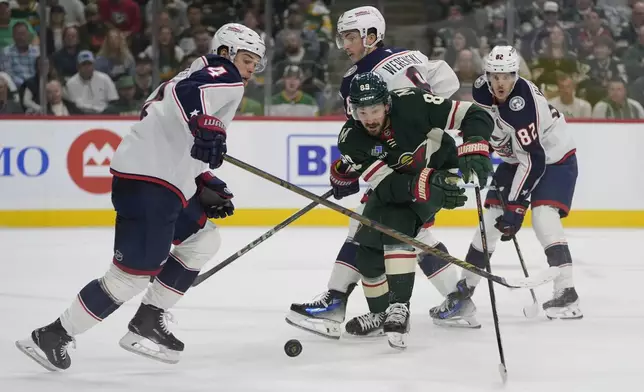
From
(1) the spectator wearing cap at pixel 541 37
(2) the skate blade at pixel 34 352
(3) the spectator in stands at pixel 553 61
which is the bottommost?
(2) the skate blade at pixel 34 352

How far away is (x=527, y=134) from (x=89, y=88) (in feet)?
14.4

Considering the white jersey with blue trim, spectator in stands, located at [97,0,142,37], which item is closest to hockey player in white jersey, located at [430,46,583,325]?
the white jersey with blue trim

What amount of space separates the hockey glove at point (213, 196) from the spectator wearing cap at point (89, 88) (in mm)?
4101

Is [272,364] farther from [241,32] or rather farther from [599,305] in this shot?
[599,305]

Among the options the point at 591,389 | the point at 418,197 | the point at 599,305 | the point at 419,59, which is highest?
the point at 419,59

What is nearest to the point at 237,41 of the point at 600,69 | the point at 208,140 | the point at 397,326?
the point at 208,140

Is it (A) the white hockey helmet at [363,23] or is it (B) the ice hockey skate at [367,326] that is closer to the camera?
(B) the ice hockey skate at [367,326]

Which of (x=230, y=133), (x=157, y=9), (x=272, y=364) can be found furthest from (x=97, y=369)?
(x=157, y=9)

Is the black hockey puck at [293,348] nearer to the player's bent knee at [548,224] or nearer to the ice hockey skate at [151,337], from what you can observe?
the ice hockey skate at [151,337]

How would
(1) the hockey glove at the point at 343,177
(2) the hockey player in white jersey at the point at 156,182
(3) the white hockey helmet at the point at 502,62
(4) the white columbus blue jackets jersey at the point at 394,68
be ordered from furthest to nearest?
(3) the white hockey helmet at the point at 502,62, (4) the white columbus blue jackets jersey at the point at 394,68, (1) the hockey glove at the point at 343,177, (2) the hockey player in white jersey at the point at 156,182

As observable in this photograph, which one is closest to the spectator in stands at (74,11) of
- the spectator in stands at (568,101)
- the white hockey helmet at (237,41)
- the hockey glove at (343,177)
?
the spectator in stands at (568,101)

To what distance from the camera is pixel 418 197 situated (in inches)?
137

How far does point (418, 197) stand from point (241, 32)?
2.73 ft

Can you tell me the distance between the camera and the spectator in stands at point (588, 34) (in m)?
8.04
